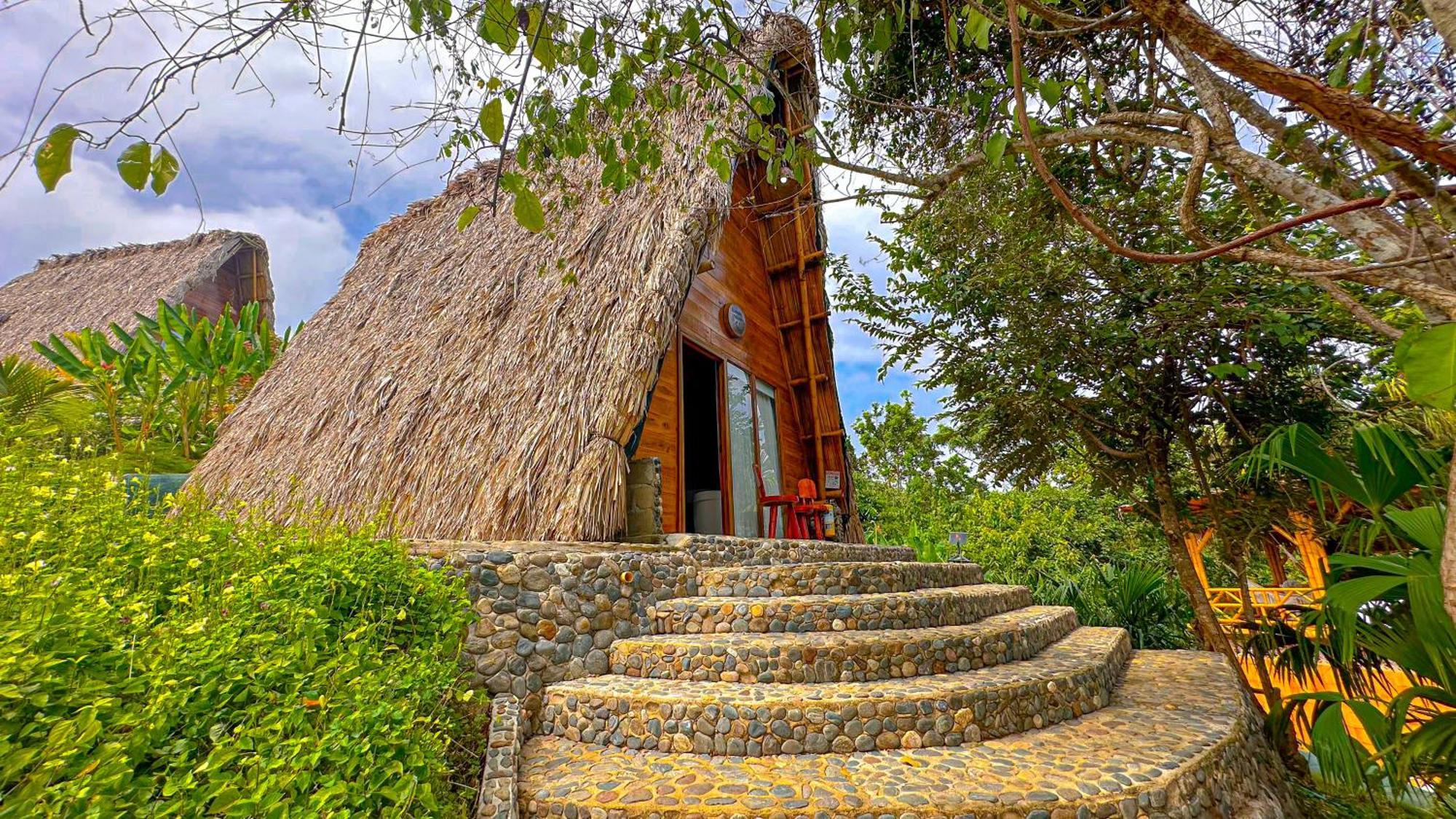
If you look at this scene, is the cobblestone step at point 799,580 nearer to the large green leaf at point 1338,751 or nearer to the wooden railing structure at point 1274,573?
the large green leaf at point 1338,751

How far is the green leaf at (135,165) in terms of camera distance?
1043mm

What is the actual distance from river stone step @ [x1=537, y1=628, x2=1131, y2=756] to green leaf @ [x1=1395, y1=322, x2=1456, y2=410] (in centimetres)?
226

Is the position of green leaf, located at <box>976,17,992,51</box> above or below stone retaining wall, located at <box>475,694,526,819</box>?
above

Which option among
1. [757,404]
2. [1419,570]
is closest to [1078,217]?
[1419,570]

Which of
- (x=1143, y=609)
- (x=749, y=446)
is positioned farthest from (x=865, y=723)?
(x=1143, y=609)

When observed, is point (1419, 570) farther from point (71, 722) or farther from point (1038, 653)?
point (71, 722)

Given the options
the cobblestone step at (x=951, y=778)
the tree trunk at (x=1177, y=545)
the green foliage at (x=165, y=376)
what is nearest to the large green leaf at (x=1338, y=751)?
the cobblestone step at (x=951, y=778)

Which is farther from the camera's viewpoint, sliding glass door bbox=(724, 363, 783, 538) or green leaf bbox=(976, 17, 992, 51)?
sliding glass door bbox=(724, 363, 783, 538)

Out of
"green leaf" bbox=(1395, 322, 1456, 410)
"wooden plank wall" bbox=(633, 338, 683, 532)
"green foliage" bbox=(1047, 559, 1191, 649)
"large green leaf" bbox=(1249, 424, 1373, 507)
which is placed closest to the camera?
"green leaf" bbox=(1395, 322, 1456, 410)

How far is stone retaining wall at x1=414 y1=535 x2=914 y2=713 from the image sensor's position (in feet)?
9.47

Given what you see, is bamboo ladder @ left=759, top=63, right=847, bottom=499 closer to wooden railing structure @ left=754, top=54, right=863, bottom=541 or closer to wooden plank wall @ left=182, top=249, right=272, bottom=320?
wooden railing structure @ left=754, top=54, right=863, bottom=541

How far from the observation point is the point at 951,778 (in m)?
2.23

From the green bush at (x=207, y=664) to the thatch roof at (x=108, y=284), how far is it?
37.6 feet

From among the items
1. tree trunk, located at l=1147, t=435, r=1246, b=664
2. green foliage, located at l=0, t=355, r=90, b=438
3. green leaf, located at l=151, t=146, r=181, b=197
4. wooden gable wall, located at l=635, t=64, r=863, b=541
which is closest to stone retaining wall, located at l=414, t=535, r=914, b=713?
green leaf, located at l=151, t=146, r=181, b=197
